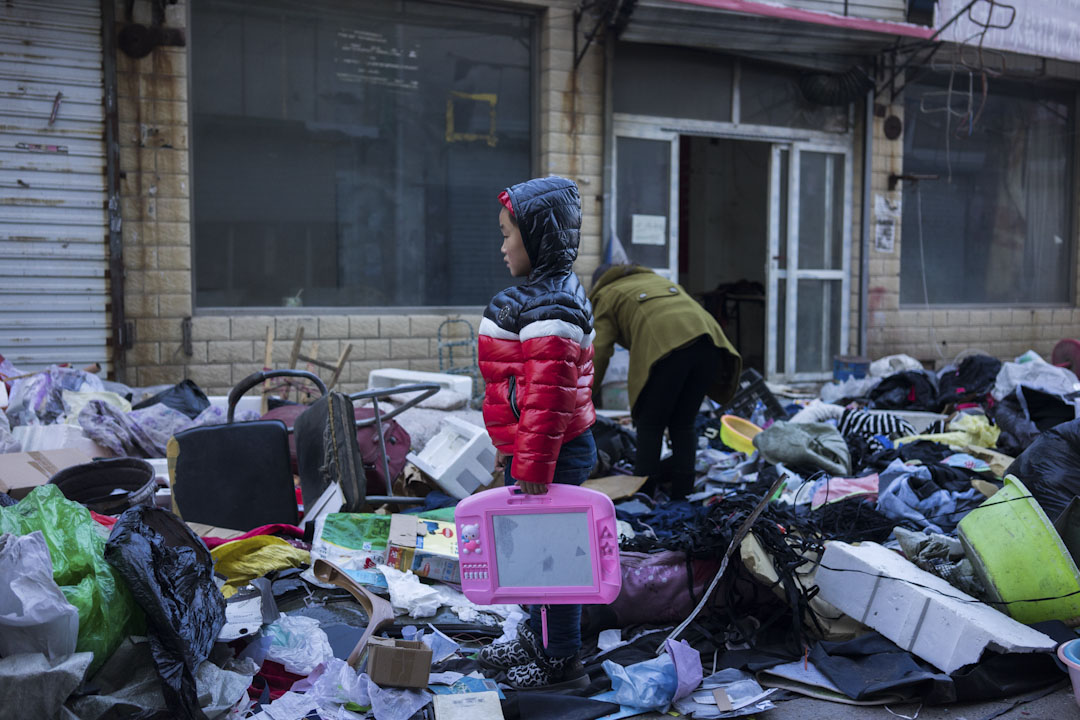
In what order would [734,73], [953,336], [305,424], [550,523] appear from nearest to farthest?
[550,523] → [305,424] → [734,73] → [953,336]

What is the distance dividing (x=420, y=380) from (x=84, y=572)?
4.20 meters

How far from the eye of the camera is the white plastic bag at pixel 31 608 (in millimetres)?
2459

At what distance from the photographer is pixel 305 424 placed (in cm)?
465

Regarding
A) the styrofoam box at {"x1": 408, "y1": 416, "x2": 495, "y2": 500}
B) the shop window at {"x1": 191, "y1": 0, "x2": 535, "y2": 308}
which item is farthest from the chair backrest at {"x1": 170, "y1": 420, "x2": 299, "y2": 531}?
the shop window at {"x1": 191, "y1": 0, "x2": 535, "y2": 308}

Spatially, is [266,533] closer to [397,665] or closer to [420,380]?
[397,665]

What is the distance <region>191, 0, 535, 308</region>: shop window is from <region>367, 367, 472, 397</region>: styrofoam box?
1.49m

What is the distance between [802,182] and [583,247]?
286 cm

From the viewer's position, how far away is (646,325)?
5.03 m

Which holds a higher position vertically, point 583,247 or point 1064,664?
point 583,247

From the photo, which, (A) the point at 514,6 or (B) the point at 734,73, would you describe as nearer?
(A) the point at 514,6

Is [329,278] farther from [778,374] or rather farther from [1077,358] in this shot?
[1077,358]

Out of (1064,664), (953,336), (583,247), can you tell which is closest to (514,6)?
(583,247)

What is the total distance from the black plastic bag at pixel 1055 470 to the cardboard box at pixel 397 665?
2.62 metres

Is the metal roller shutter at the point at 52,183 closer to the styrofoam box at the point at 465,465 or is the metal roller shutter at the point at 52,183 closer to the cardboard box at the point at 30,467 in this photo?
the cardboard box at the point at 30,467
